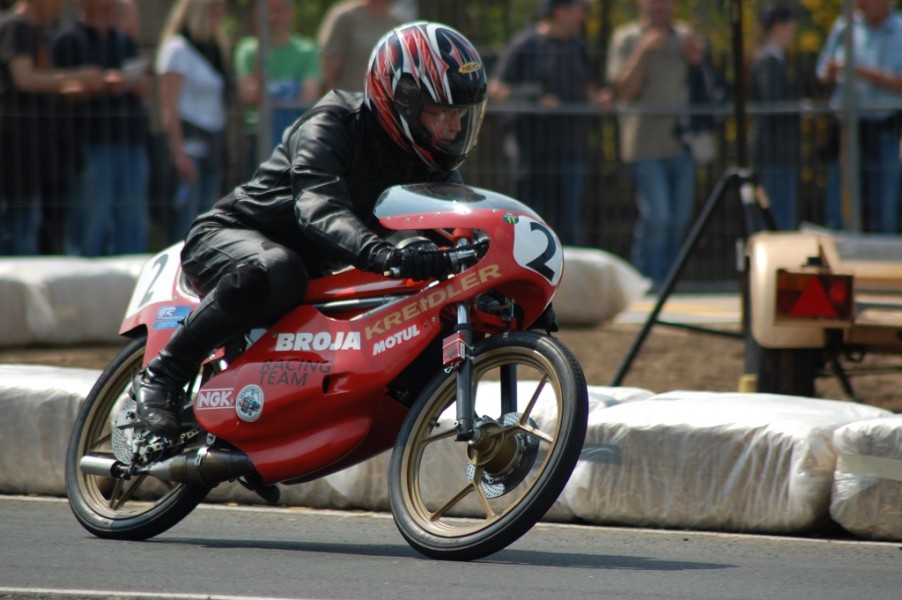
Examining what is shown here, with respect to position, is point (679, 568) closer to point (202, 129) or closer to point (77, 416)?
point (77, 416)

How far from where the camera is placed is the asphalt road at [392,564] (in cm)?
484

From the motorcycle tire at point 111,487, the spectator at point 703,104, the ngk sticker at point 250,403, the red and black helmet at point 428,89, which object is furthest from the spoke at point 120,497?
the spectator at point 703,104

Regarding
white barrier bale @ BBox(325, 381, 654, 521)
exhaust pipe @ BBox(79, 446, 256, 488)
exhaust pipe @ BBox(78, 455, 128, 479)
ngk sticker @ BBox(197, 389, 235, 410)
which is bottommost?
white barrier bale @ BBox(325, 381, 654, 521)

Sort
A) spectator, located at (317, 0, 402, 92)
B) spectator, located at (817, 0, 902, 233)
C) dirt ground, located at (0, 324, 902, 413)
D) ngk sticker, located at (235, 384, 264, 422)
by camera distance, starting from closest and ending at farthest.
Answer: ngk sticker, located at (235, 384, 264, 422) < dirt ground, located at (0, 324, 902, 413) < spectator, located at (317, 0, 402, 92) < spectator, located at (817, 0, 902, 233)

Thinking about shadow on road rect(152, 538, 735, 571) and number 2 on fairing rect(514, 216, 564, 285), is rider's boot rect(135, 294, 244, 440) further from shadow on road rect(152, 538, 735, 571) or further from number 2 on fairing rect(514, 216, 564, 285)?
number 2 on fairing rect(514, 216, 564, 285)

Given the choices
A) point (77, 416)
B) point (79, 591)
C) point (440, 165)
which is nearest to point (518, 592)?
point (79, 591)

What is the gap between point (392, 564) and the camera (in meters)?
5.29

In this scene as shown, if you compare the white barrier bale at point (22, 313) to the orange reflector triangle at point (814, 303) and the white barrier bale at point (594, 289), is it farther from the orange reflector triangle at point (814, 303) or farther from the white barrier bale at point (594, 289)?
the orange reflector triangle at point (814, 303)

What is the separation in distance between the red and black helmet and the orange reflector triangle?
225 cm

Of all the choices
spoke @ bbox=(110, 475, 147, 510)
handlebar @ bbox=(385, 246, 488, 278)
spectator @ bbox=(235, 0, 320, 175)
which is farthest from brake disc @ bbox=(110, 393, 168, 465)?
spectator @ bbox=(235, 0, 320, 175)

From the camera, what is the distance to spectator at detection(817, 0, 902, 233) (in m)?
12.3

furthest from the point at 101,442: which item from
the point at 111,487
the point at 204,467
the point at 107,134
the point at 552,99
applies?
the point at 552,99

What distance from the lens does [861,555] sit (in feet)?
18.4

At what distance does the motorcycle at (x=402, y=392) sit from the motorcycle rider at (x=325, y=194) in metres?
0.11
